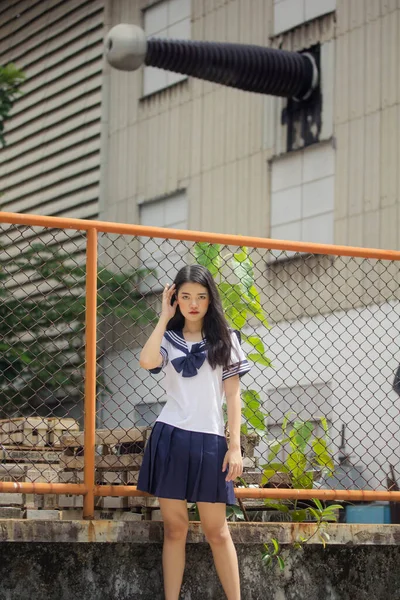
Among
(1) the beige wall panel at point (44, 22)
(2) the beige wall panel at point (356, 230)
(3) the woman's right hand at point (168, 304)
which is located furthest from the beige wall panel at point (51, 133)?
(3) the woman's right hand at point (168, 304)

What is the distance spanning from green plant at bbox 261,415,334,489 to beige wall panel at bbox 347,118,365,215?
23.8ft

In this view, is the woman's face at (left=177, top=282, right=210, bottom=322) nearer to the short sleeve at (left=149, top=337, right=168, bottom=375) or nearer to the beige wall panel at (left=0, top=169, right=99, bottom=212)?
the short sleeve at (left=149, top=337, right=168, bottom=375)

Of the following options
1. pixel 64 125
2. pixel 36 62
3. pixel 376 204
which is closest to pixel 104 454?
pixel 376 204

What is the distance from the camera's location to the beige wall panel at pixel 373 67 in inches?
533

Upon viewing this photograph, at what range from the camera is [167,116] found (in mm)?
16656

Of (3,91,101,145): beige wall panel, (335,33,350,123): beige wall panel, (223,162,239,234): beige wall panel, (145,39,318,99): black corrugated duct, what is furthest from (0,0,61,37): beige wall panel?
(335,33,350,123): beige wall panel

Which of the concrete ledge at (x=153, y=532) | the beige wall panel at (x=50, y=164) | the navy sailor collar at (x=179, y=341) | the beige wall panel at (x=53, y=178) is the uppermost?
the beige wall panel at (x=50, y=164)

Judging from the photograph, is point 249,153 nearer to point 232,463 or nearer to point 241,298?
point 241,298

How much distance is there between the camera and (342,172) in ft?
45.4

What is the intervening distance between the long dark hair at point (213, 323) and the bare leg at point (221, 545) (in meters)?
0.66

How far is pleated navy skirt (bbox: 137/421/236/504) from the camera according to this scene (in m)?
5.30

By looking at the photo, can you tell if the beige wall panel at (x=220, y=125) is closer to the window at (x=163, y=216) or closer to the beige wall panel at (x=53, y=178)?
the window at (x=163, y=216)

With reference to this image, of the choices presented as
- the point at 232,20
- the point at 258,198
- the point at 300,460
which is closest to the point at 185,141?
the point at 232,20

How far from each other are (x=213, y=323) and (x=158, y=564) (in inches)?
47.2
